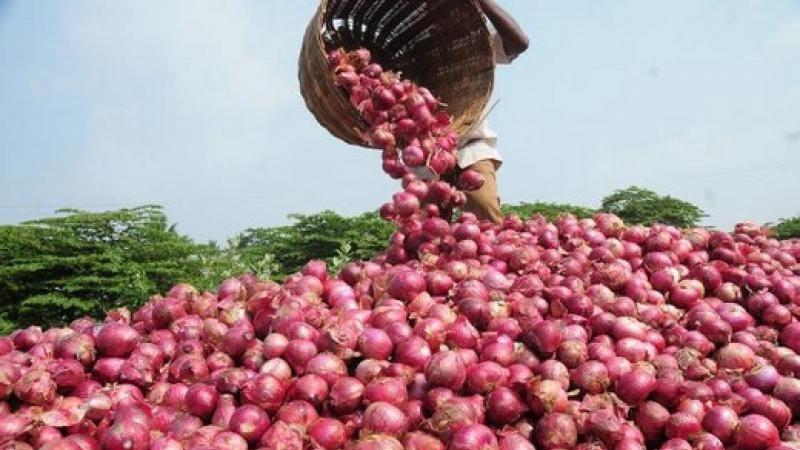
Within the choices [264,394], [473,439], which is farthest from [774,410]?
[264,394]

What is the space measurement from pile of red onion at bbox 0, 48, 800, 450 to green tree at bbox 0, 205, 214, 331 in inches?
209

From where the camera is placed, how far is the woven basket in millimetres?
3579

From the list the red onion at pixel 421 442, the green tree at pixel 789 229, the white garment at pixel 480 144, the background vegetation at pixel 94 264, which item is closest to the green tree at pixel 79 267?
the background vegetation at pixel 94 264

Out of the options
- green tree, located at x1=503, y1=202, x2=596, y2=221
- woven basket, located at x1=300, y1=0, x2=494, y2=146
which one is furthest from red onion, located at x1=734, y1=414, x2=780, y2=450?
green tree, located at x1=503, y1=202, x2=596, y2=221

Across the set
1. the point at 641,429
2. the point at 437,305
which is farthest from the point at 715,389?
the point at 437,305

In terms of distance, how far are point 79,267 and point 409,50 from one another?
4.91 meters

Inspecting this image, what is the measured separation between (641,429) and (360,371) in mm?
728

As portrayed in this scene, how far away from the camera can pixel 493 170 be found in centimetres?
512

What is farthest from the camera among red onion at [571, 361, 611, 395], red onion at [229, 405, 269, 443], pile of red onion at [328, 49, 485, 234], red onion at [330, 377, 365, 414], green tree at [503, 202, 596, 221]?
green tree at [503, 202, 596, 221]

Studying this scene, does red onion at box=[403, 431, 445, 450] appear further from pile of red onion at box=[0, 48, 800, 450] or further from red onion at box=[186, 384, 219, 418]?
red onion at box=[186, 384, 219, 418]

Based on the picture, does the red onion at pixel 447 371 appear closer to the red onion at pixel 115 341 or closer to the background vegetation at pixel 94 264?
the red onion at pixel 115 341

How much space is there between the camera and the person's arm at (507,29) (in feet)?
14.7

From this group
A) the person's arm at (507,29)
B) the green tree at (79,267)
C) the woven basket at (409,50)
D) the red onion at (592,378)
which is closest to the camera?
the red onion at (592,378)

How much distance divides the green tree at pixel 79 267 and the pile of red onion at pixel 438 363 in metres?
5.30
